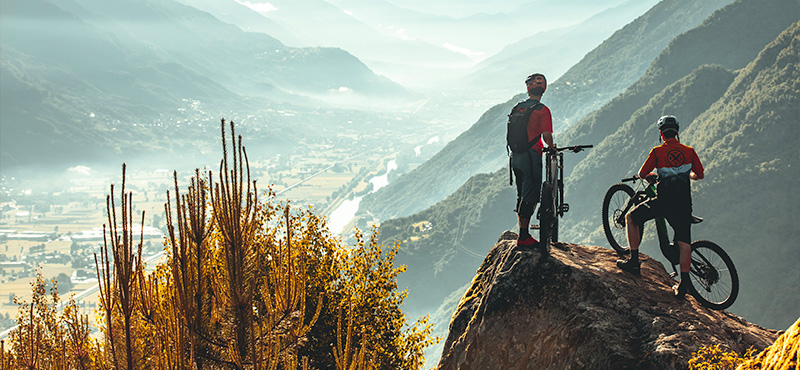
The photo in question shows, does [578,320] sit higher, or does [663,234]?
[663,234]

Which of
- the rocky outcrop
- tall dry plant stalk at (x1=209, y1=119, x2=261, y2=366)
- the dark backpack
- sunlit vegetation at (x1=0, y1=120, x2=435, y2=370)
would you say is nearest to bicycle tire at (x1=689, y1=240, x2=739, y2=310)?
the rocky outcrop

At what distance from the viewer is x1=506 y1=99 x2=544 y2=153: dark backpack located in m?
13.2

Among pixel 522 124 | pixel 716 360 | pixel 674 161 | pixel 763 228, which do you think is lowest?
pixel 763 228

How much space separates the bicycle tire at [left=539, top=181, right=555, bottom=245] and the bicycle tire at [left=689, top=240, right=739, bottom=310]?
3174 mm

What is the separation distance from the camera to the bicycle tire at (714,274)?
11.3 metres

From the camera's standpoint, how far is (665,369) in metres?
9.79

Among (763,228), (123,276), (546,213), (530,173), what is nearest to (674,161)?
(546,213)

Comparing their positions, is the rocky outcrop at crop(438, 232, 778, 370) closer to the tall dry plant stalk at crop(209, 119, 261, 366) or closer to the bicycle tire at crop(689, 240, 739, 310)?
the bicycle tire at crop(689, 240, 739, 310)

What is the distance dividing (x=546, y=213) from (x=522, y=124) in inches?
91.1

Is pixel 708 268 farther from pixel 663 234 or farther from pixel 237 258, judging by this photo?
pixel 237 258

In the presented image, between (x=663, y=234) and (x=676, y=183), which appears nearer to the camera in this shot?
(x=676, y=183)

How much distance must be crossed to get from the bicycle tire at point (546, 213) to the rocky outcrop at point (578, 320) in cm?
56

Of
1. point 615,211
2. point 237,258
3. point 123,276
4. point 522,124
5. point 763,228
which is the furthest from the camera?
point 763,228

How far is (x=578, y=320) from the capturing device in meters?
11.6
